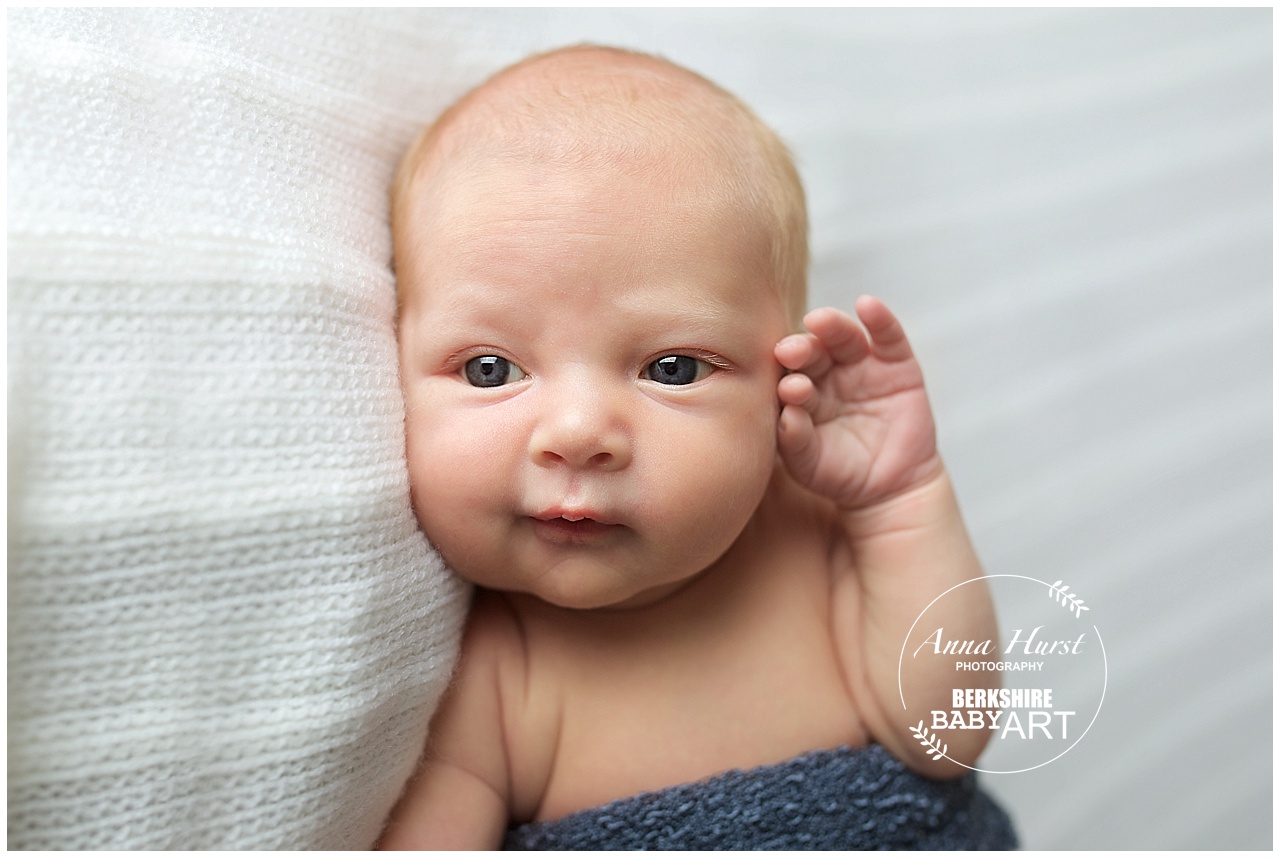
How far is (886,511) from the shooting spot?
96 centimetres

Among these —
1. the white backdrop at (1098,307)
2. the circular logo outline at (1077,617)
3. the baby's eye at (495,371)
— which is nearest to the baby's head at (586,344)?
the baby's eye at (495,371)

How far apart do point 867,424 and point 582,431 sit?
0.34 meters

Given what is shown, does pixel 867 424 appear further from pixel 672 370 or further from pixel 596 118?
pixel 596 118

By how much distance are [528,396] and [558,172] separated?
7.1 inches

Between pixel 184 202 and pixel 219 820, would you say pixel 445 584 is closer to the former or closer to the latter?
pixel 219 820

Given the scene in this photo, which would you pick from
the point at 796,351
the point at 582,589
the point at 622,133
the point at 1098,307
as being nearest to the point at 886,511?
the point at 796,351

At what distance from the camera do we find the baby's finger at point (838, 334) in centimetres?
89

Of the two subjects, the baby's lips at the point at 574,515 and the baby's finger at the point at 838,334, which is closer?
the baby's lips at the point at 574,515

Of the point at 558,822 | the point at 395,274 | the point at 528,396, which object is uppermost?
the point at 395,274

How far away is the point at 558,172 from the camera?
804 millimetres

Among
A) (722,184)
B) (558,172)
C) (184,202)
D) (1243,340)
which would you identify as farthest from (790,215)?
(1243,340)

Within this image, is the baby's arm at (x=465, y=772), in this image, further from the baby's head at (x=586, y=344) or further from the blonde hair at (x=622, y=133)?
the blonde hair at (x=622, y=133)

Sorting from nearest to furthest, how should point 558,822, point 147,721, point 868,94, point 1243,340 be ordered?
point 147,721 < point 558,822 < point 868,94 < point 1243,340

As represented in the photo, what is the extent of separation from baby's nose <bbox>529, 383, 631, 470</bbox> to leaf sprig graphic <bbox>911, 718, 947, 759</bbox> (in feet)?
1.29
